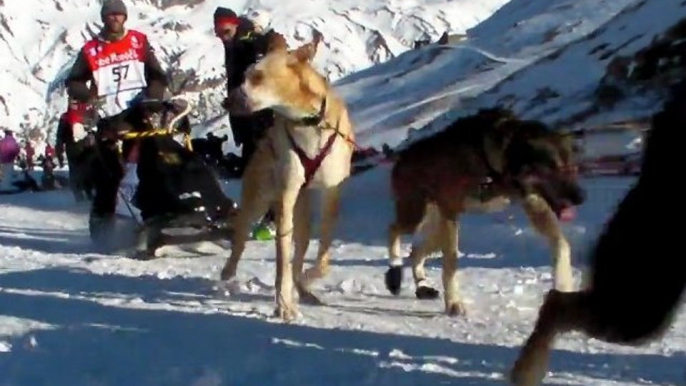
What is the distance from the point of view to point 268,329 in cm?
607

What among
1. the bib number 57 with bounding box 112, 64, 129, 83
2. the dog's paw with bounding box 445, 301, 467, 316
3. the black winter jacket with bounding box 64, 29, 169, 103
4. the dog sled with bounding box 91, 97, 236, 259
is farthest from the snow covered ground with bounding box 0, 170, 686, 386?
the bib number 57 with bounding box 112, 64, 129, 83

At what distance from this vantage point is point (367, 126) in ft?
129

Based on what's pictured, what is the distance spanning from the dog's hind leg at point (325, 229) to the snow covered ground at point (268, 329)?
0.15m

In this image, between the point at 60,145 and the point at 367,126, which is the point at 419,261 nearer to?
the point at 60,145

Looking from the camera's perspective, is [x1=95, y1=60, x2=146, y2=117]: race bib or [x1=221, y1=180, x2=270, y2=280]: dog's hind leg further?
[x1=95, y1=60, x2=146, y2=117]: race bib

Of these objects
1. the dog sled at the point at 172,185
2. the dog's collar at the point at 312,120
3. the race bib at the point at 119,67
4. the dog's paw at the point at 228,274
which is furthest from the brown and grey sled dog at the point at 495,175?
the race bib at the point at 119,67

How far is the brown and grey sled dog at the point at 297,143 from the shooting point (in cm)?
679

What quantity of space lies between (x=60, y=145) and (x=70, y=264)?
482cm

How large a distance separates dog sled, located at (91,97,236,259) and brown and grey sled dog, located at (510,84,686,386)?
5814 mm

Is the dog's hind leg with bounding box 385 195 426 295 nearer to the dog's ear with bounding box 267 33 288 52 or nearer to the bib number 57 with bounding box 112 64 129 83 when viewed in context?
the dog's ear with bounding box 267 33 288 52

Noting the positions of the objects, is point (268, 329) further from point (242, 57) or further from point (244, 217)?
point (242, 57)

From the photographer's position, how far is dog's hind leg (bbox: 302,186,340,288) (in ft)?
23.0

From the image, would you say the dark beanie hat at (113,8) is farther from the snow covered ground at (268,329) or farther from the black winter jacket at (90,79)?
the snow covered ground at (268,329)

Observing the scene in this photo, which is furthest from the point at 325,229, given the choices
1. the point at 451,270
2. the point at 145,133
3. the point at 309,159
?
the point at 145,133
